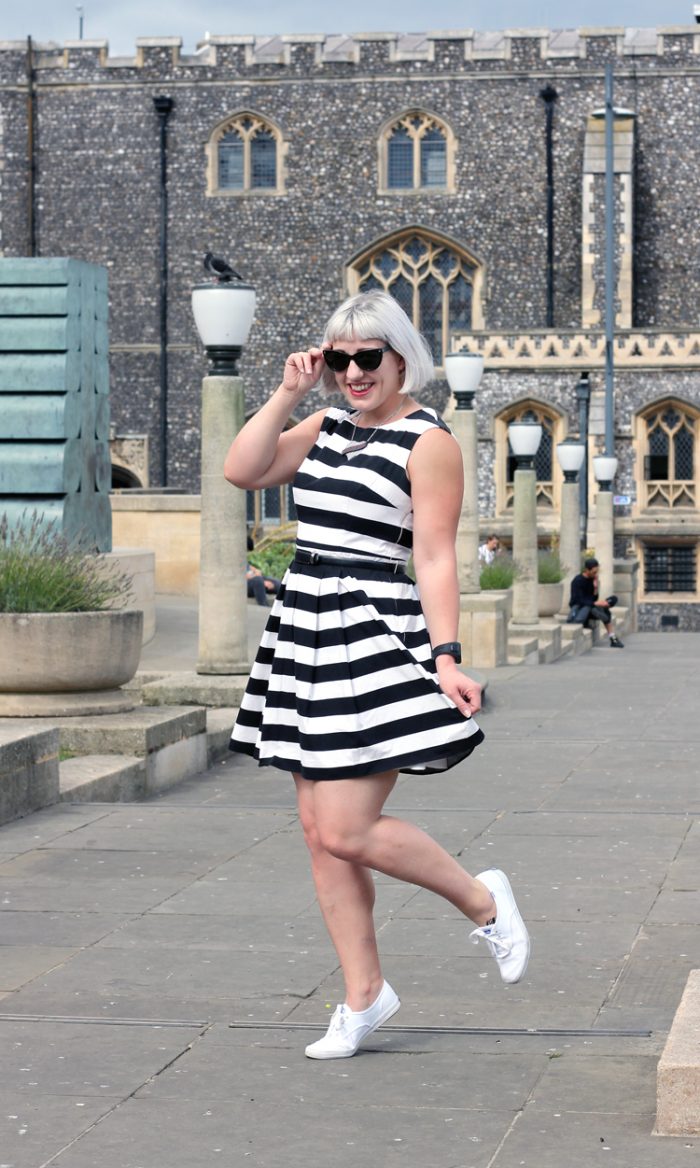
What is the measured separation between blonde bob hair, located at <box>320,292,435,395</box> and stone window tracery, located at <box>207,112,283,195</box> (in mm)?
41407

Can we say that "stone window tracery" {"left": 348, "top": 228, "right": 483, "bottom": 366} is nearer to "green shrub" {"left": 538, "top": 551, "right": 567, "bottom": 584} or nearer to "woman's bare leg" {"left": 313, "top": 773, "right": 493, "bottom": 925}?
"green shrub" {"left": 538, "top": 551, "right": 567, "bottom": 584}

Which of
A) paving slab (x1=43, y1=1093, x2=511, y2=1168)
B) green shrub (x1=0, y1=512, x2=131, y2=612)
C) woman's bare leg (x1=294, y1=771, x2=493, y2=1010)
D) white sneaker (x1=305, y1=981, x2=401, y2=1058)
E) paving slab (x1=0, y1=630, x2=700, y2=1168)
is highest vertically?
green shrub (x1=0, y1=512, x2=131, y2=612)

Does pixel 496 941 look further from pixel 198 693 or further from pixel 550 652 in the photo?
pixel 550 652

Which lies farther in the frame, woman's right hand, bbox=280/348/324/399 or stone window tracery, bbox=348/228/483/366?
stone window tracery, bbox=348/228/483/366

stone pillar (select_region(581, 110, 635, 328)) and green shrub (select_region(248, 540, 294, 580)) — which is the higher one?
stone pillar (select_region(581, 110, 635, 328))

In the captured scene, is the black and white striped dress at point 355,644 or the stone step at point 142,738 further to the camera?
the stone step at point 142,738

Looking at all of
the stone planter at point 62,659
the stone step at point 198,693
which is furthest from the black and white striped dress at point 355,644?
the stone step at point 198,693

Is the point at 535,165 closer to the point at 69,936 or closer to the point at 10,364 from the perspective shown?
the point at 10,364

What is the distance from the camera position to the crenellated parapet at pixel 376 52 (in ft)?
145

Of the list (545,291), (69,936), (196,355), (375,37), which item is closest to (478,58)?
(375,37)

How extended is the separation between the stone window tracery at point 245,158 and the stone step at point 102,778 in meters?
37.8

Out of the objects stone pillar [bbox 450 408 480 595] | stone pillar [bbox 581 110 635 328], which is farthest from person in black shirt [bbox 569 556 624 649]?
stone pillar [bbox 581 110 635 328]

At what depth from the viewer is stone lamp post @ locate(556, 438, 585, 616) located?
29578mm

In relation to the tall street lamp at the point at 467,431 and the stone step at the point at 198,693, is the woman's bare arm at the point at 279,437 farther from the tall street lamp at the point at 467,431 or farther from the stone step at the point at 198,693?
the tall street lamp at the point at 467,431
